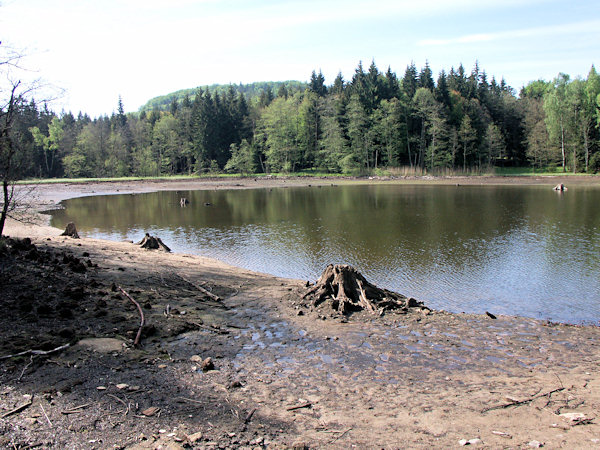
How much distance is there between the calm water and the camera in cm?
1469

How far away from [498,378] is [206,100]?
354 feet

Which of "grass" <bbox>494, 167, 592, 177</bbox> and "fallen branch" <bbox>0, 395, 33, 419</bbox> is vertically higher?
"grass" <bbox>494, 167, 592, 177</bbox>

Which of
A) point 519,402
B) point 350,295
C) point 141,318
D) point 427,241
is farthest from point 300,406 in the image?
point 427,241

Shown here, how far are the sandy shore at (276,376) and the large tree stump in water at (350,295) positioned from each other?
543 millimetres

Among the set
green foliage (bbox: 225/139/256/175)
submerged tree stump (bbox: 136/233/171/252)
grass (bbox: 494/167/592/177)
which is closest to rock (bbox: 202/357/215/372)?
submerged tree stump (bbox: 136/233/171/252)

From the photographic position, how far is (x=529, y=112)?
293 feet

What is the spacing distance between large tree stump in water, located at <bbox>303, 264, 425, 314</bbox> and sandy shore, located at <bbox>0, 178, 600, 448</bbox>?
543mm

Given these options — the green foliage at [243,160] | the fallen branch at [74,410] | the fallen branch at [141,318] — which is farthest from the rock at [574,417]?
the green foliage at [243,160]

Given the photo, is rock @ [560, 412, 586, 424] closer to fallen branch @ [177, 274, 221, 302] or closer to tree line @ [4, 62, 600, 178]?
fallen branch @ [177, 274, 221, 302]

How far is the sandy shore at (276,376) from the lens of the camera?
5.19 meters

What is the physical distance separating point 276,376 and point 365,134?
81468mm

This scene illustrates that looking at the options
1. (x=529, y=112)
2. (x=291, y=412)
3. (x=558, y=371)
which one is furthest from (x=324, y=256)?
(x=529, y=112)

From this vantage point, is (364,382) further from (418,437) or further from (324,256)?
(324,256)

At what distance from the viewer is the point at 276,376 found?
7.16 meters
